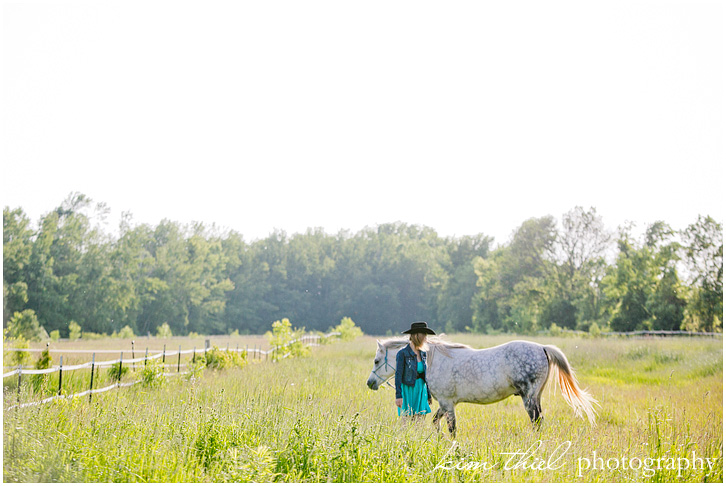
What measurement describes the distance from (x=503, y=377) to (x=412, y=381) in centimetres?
128

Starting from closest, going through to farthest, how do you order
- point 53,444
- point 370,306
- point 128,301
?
point 53,444 → point 128,301 → point 370,306

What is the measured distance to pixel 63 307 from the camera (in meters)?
40.5

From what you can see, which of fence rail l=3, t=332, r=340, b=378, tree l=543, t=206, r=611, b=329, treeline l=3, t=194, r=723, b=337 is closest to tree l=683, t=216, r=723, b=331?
treeline l=3, t=194, r=723, b=337

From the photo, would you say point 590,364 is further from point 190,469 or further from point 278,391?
point 190,469

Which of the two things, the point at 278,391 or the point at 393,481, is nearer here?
the point at 393,481

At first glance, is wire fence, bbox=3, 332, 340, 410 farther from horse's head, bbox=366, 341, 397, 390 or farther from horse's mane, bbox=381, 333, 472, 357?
horse's mane, bbox=381, 333, 472, 357

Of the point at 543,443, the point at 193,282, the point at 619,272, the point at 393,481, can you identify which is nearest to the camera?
the point at 393,481

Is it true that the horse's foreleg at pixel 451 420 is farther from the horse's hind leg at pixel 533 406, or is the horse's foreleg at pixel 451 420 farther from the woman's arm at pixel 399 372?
the horse's hind leg at pixel 533 406

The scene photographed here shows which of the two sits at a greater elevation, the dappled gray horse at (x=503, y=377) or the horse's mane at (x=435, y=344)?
the horse's mane at (x=435, y=344)

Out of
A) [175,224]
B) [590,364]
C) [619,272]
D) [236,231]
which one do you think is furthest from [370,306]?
[590,364]

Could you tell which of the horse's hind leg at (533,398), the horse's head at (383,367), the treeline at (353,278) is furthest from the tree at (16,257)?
the horse's hind leg at (533,398)

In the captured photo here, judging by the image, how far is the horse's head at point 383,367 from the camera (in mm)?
7133

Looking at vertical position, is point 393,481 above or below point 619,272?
below

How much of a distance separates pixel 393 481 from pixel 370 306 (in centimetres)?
6265
